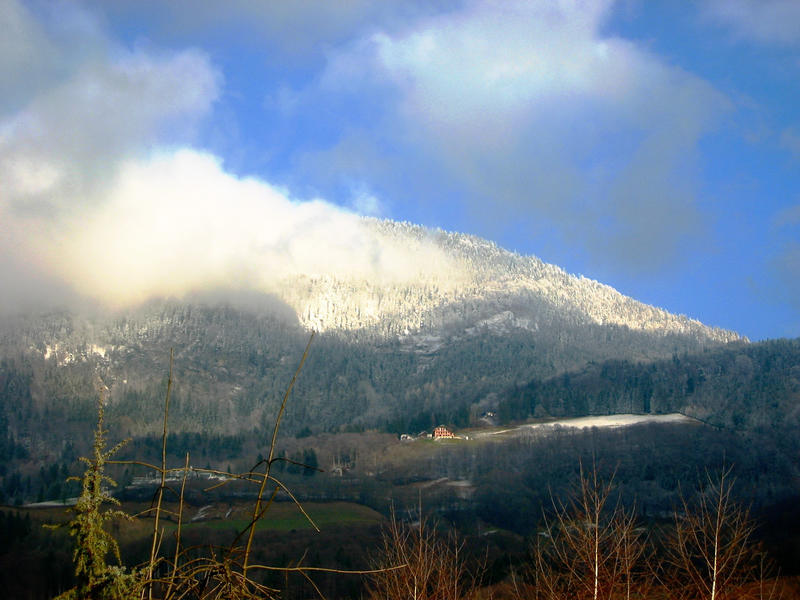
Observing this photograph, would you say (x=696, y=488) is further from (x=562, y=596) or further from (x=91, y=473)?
(x=91, y=473)

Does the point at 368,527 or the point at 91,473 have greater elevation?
the point at 91,473

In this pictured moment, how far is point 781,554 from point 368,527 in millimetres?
93404

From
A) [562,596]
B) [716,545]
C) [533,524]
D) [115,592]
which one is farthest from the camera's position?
[533,524]

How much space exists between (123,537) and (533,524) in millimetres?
84353

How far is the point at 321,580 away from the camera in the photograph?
138 metres

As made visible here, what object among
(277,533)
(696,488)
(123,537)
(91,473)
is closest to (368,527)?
(277,533)

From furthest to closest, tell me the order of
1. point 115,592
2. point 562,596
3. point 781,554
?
point 781,554 < point 562,596 < point 115,592

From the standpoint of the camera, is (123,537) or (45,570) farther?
(123,537)

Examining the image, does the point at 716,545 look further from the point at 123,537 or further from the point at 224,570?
the point at 123,537

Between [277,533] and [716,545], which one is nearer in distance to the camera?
[716,545]

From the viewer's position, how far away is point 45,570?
14200 cm

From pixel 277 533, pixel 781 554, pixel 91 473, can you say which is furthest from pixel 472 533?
pixel 91 473

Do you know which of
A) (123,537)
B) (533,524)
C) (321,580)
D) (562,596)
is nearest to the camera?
(562,596)

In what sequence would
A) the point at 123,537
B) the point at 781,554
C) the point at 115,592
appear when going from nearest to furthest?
1. the point at 115,592
2. the point at 781,554
3. the point at 123,537
